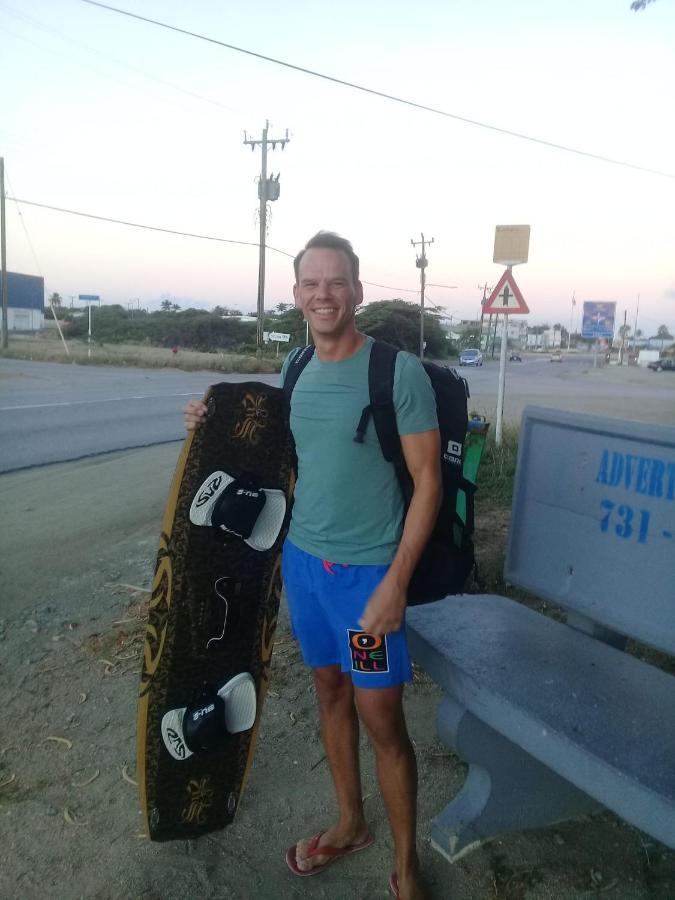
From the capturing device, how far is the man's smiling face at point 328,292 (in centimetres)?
201

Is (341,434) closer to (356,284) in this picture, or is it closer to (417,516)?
(417,516)

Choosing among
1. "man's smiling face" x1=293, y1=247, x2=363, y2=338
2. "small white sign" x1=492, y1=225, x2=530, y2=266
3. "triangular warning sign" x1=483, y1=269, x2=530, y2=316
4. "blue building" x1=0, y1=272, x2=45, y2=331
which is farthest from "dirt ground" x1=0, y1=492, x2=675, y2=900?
"blue building" x1=0, y1=272, x2=45, y2=331

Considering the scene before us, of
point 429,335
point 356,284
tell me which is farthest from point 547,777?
point 429,335

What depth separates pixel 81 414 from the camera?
1248cm

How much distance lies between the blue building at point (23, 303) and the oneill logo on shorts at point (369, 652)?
61.2m

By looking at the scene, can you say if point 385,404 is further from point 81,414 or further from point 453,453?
point 81,414

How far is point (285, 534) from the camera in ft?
7.82

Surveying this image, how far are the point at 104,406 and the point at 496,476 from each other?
31.0 feet

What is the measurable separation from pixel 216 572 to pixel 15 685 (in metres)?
1.34

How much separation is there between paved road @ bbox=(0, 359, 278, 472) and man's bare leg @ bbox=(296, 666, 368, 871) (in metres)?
6.40

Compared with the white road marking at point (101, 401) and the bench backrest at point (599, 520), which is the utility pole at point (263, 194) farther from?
the bench backrest at point (599, 520)

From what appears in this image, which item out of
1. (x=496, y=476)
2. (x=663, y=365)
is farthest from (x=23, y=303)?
(x=496, y=476)

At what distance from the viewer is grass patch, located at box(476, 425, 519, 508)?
5820 millimetres

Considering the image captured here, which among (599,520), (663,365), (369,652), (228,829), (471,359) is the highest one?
(599,520)
